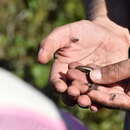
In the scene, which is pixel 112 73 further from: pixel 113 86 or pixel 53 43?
pixel 53 43

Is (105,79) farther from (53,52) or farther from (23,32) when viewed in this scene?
(23,32)

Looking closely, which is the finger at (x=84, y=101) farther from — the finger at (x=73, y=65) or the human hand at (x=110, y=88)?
the finger at (x=73, y=65)

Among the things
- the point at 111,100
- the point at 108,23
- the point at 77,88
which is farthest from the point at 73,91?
the point at 108,23

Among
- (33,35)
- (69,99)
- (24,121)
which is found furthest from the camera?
(33,35)

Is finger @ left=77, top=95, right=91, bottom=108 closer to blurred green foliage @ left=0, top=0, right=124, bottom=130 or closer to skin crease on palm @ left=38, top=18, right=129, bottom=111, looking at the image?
skin crease on palm @ left=38, top=18, right=129, bottom=111

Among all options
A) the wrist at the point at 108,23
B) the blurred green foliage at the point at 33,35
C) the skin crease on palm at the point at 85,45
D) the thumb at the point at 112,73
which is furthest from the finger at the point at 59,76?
the blurred green foliage at the point at 33,35
